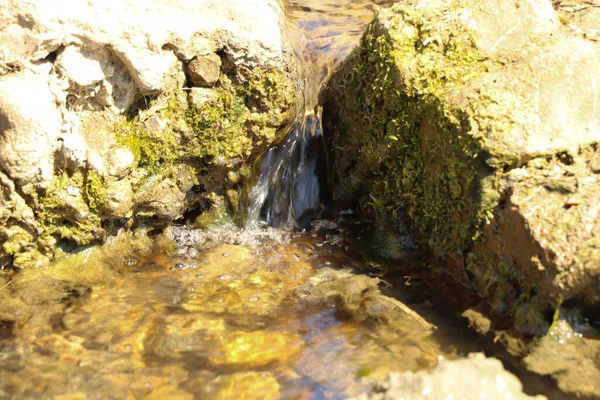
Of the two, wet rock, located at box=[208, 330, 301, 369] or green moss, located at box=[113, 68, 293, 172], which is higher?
green moss, located at box=[113, 68, 293, 172]

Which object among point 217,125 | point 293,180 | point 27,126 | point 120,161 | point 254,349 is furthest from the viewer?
point 293,180

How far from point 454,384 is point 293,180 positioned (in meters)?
3.06

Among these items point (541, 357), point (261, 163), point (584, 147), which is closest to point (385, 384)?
point (541, 357)

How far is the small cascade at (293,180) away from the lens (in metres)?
5.27

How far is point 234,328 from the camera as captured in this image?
362 cm

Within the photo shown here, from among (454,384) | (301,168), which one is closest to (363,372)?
(454,384)

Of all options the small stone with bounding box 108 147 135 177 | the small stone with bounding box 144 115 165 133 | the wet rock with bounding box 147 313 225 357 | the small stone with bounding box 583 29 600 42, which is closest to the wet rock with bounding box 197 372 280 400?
the wet rock with bounding box 147 313 225 357

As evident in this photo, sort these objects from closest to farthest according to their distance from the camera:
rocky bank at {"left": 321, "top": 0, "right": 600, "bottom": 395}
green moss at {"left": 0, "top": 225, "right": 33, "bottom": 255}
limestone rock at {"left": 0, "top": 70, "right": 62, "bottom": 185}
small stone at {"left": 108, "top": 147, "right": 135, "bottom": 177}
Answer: rocky bank at {"left": 321, "top": 0, "right": 600, "bottom": 395} → limestone rock at {"left": 0, "top": 70, "right": 62, "bottom": 185} → green moss at {"left": 0, "top": 225, "right": 33, "bottom": 255} → small stone at {"left": 108, "top": 147, "right": 135, "bottom": 177}

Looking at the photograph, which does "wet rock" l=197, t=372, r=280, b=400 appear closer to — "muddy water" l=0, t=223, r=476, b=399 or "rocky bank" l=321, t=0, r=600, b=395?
→ "muddy water" l=0, t=223, r=476, b=399

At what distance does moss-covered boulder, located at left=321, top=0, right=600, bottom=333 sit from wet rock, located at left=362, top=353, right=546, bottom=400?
31.4 inches

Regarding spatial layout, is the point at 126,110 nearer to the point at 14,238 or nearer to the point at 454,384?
the point at 14,238

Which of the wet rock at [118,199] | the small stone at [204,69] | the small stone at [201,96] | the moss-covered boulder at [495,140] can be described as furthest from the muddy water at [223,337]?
the small stone at [204,69]

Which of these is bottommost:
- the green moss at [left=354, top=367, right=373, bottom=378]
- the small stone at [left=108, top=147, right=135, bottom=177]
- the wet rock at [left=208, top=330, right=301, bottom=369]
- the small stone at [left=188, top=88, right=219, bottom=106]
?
the wet rock at [left=208, top=330, right=301, bottom=369]

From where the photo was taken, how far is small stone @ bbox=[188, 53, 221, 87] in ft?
14.2
